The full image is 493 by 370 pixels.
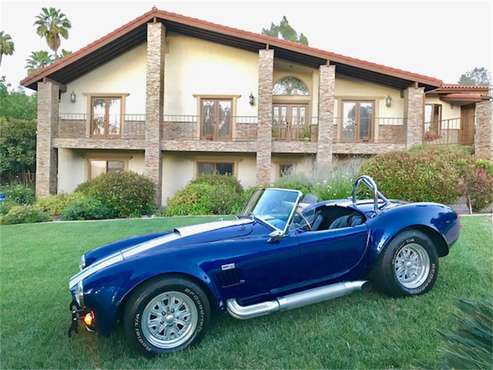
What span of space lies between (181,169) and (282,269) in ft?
48.5

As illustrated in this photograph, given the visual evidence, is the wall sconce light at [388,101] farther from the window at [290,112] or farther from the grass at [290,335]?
the grass at [290,335]

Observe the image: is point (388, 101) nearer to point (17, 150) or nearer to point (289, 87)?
point (289, 87)

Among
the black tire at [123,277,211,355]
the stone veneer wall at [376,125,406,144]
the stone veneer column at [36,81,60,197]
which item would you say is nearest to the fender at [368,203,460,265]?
the black tire at [123,277,211,355]

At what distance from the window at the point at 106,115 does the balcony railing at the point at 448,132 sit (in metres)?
14.8

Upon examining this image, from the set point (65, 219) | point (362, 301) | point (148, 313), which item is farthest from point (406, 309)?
point (65, 219)

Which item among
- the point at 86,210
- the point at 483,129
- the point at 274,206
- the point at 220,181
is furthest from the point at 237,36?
the point at 274,206

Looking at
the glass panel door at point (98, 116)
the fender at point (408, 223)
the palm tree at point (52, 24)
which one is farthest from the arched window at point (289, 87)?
the palm tree at point (52, 24)

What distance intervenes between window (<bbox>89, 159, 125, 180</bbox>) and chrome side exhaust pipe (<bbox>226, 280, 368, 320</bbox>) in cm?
1585

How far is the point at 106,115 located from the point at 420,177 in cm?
1403

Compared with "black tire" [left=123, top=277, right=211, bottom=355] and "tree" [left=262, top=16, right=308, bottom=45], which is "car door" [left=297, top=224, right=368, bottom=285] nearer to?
"black tire" [left=123, top=277, right=211, bottom=355]

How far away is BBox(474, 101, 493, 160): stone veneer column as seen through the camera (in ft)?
50.1

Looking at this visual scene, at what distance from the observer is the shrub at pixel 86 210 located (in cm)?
1184

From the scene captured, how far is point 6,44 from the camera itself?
3094 cm

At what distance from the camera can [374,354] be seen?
277 centimetres
